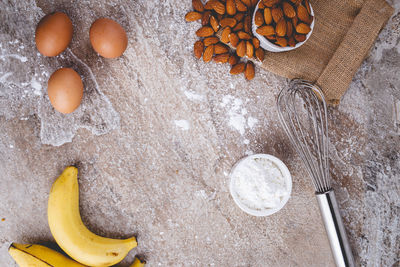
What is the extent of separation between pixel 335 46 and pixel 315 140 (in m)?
0.30

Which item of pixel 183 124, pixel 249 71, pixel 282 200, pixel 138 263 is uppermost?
pixel 249 71

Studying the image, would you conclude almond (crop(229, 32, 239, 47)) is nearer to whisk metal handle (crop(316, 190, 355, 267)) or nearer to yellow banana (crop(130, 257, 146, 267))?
whisk metal handle (crop(316, 190, 355, 267))

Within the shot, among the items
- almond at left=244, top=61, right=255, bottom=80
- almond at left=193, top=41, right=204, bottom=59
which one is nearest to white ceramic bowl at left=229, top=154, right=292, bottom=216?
almond at left=244, top=61, right=255, bottom=80

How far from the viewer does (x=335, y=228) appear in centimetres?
84

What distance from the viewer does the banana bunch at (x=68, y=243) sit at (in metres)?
0.82

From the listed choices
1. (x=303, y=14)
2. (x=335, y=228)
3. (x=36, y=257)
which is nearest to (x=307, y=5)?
(x=303, y=14)

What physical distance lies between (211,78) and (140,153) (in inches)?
12.9

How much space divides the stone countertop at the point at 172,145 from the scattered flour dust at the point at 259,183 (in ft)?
0.26

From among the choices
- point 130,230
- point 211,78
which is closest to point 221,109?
point 211,78

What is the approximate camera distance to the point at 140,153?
2.94ft

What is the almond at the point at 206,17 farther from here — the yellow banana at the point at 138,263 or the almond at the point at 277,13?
the yellow banana at the point at 138,263

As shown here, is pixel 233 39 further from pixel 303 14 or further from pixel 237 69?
pixel 303 14

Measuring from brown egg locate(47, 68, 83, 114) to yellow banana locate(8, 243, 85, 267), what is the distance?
0.43 meters

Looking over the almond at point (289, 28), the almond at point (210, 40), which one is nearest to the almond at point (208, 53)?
the almond at point (210, 40)
